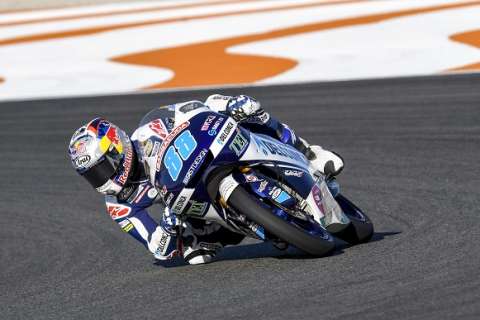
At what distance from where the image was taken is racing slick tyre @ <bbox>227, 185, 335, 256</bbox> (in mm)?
6195

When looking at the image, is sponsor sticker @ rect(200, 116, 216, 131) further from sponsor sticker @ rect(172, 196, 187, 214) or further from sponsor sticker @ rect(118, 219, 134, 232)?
sponsor sticker @ rect(118, 219, 134, 232)

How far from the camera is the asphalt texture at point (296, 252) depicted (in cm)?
574

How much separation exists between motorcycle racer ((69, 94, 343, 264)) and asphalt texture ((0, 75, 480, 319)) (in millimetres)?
194

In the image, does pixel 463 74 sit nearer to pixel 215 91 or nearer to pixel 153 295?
pixel 215 91

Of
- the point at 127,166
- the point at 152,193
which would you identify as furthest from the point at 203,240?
the point at 127,166

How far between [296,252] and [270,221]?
2.84 feet

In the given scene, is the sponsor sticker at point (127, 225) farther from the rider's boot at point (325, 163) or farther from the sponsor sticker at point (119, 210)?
the rider's boot at point (325, 163)

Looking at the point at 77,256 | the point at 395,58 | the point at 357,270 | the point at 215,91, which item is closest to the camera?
the point at 357,270

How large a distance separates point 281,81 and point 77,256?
760 centimetres

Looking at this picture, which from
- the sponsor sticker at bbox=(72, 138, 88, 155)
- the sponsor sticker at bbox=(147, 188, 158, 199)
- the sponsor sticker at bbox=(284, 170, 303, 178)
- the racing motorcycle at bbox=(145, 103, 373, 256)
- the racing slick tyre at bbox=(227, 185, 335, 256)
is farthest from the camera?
the sponsor sticker at bbox=(147, 188, 158, 199)

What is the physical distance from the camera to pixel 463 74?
14.0 meters

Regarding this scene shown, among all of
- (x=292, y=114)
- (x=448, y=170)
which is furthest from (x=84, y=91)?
(x=448, y=170)

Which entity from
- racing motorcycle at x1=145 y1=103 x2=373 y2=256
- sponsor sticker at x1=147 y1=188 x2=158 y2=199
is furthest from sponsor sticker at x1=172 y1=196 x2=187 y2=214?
sponsor sticker at x1=147 y1=188 x2=158 y2=199

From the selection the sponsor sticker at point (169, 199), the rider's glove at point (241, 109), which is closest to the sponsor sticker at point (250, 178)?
the sponsor sticker at point (169, 199)
